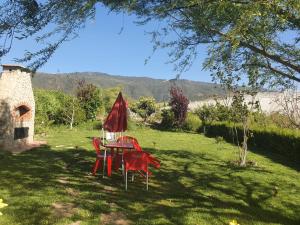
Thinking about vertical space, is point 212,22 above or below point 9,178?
above

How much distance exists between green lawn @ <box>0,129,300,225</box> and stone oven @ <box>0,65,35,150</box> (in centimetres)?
137

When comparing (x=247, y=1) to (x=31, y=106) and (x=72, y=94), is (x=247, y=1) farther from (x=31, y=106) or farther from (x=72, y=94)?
(x=72, y=94)

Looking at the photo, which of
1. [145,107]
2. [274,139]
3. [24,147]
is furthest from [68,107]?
[274,139]

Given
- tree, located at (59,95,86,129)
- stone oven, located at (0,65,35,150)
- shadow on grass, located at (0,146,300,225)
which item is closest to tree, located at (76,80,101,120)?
tree, located at (59,95,86,129)

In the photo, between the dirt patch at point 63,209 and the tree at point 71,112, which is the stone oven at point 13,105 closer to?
the dirt patch at point 63,209

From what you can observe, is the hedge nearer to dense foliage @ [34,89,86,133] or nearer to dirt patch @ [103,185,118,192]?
dirt patch @ [103,185,118,192]

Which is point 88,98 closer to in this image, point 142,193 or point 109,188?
point 109,188

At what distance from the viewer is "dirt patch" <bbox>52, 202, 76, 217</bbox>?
22.9 ft

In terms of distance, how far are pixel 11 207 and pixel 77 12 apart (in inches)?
147

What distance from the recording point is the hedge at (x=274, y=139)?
53.2 ft

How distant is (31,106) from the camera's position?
16438 millimetres

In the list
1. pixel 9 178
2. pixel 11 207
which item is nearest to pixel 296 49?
pixel 11 207

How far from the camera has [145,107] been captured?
109 ft

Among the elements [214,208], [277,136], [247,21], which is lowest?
[214,208]
